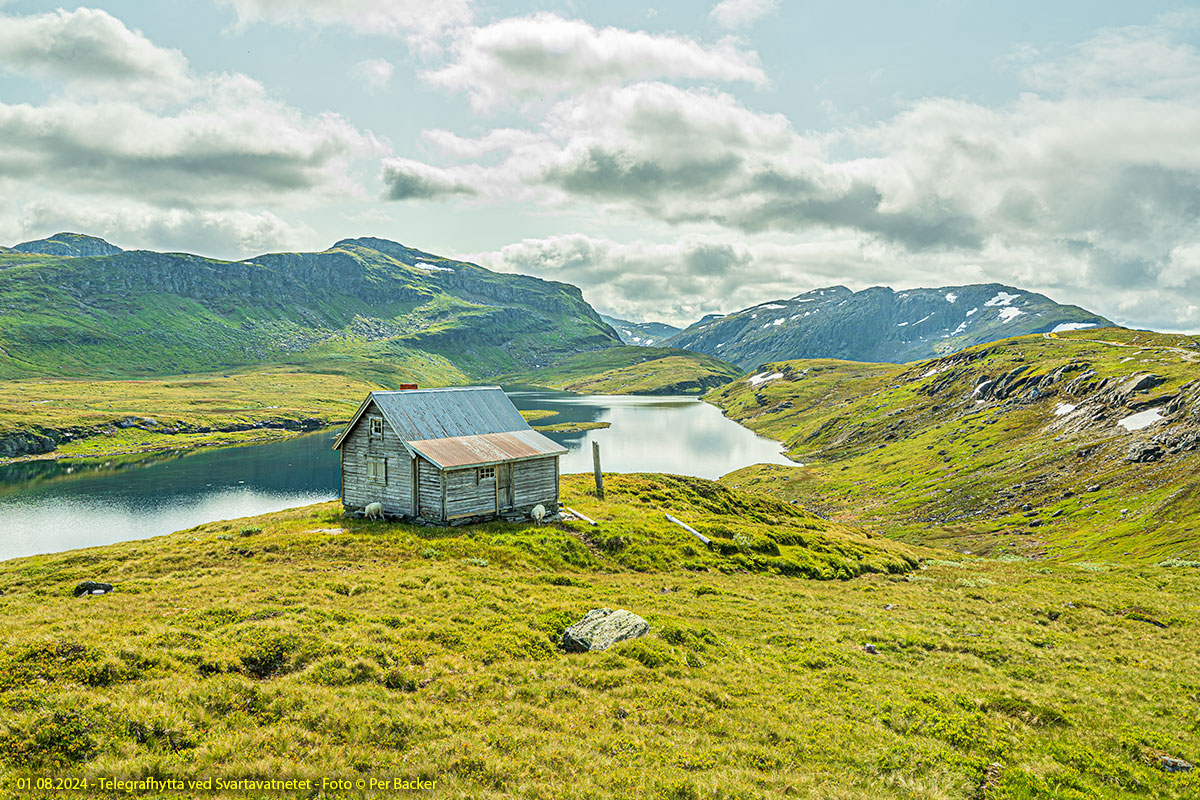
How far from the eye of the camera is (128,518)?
283ft

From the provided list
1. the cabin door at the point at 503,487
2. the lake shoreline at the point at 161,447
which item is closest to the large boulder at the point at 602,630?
the cabin door at the point at 503,487

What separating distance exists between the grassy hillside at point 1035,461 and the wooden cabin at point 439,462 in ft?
170

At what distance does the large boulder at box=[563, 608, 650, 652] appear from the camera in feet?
68.7

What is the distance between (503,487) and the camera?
42281 millimetres

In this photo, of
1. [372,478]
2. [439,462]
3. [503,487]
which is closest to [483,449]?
[503,487]

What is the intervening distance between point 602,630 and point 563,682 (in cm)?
402

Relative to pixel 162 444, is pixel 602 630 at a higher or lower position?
higher

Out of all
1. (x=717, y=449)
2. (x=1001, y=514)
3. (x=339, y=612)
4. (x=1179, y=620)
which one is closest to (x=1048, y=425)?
(x=1001, y=514)

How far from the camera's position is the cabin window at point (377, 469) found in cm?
4162

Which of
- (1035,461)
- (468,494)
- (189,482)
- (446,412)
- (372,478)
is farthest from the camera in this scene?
(189,482)

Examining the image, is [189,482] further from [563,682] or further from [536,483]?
[563,682]

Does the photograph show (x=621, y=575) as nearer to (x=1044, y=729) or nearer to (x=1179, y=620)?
(x=1044, y=729)

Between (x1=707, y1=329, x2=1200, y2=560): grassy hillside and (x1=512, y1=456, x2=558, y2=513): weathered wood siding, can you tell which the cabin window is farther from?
(x1=707, y1=329, x2=1200, y2=560): grassy hillside

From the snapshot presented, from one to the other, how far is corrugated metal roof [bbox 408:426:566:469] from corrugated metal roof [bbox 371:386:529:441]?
860 millimetres
